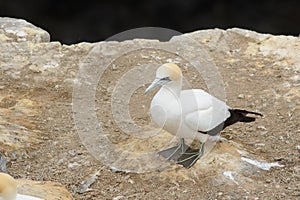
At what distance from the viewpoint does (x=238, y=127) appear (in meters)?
5.70

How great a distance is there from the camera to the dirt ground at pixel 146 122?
4805 mm

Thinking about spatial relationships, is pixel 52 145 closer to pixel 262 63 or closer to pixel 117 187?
pixel 117 187

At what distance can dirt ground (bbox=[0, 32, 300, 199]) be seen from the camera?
15.8ft

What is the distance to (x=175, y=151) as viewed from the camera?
17.2 feet

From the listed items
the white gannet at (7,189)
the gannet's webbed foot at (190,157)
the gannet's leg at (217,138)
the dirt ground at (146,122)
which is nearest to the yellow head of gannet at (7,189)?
the white gannet at (7,189)

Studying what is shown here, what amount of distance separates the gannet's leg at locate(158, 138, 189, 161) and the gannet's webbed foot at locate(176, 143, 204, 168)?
0.03 m

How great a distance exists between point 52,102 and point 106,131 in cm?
66

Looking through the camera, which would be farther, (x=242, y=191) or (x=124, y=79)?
(x=124, y=79)

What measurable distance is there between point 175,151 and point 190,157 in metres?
0.14

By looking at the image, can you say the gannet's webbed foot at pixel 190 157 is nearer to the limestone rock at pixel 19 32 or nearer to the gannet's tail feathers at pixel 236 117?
the gannet's tail feathers at pixel 236 117

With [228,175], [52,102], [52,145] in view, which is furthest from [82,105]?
[228,175]

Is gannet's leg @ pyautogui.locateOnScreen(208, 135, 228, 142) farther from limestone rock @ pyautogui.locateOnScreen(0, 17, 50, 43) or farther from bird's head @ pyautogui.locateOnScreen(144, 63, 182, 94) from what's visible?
limestone rock @ pyautogui.locateOnScreen(0, 17, 50, 43)

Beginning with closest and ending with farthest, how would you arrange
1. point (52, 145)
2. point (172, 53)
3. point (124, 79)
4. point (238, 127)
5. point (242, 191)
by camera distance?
1. point (242, 191)
2. point (52, 145)
3. point (238, 127)
4. point (124, 79)
5. point (172, 53)

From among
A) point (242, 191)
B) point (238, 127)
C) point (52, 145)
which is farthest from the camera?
point (238, 127)
